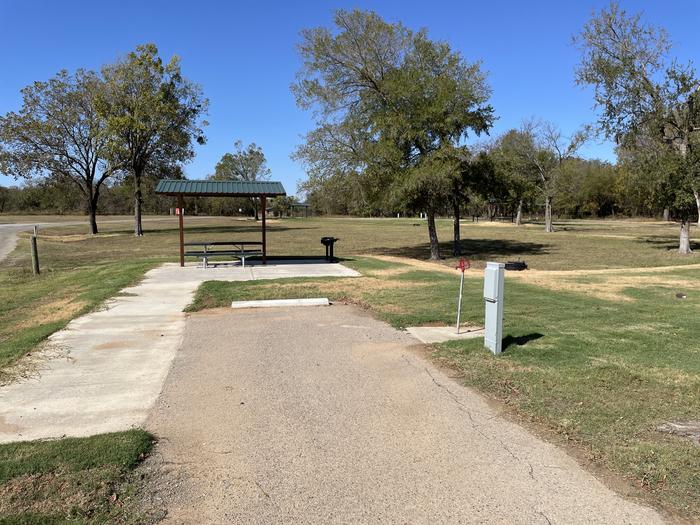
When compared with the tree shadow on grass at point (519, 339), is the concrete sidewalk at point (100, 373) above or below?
below

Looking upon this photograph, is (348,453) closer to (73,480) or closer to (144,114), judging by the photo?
(73,480)

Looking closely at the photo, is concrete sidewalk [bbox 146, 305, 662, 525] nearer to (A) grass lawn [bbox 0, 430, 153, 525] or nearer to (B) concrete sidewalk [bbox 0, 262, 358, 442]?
(A) grass lawn [bbox 0, 430, 153, 525]

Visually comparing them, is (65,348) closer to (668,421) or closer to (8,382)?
(8,382)

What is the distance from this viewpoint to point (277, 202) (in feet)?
306

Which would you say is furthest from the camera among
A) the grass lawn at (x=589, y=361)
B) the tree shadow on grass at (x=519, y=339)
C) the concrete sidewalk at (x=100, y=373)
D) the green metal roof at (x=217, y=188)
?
the green metal roof at (x=217, y=188)

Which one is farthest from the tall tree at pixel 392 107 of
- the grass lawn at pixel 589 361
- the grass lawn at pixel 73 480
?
the grass lawn at pixel 73 480

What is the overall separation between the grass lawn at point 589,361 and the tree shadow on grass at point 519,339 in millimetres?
14

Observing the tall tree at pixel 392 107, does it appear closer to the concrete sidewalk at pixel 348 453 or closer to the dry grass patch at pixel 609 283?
the dry grass patch at pixel 609 283

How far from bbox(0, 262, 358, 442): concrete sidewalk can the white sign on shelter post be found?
12.0ft

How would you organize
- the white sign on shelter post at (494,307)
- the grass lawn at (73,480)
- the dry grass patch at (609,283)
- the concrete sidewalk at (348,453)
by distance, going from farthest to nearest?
the dry grass patch at (609,283) → the white sign on shelter post at (494,307) → the concrete sidewalk at (348,453) → the grass lawn at (73,480)

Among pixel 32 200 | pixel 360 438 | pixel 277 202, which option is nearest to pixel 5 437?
pixel 360 438

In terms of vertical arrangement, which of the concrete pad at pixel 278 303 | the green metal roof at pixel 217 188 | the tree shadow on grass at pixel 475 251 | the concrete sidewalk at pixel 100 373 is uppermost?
the green metal roof at pixel 217 188

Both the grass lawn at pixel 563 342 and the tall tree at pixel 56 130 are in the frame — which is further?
the tall tree at pixel 56 130

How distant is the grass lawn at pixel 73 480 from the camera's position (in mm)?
2951
